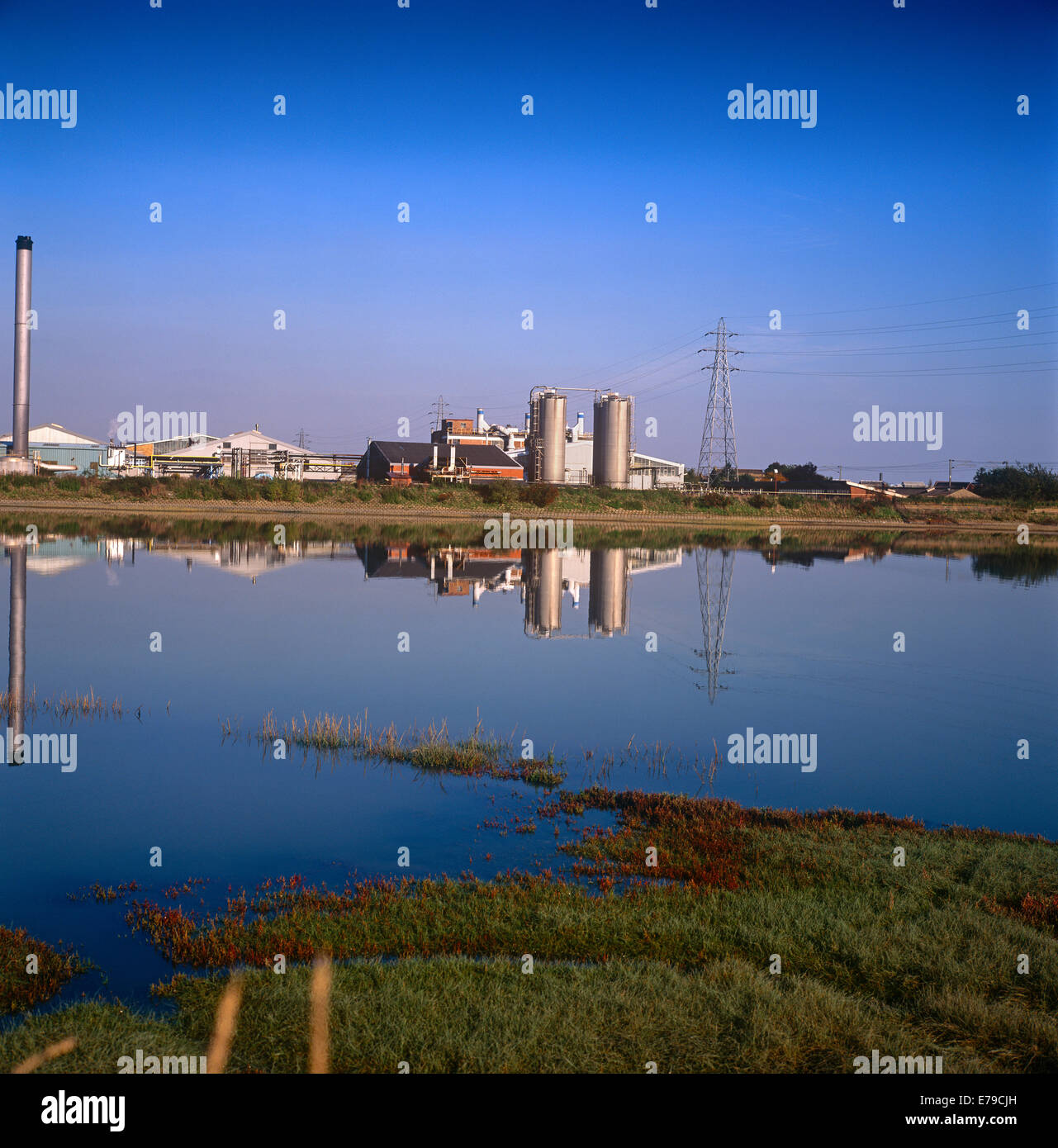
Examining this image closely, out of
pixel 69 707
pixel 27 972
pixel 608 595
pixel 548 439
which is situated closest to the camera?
pixel 27 972

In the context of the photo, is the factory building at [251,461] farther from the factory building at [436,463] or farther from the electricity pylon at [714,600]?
the electricity pylon at [714,600]

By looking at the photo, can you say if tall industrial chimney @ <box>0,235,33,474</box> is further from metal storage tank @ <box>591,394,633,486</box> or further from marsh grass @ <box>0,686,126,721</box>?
marsh grass @ <box>0,686,126,721</box>

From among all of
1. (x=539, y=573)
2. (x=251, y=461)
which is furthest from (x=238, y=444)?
(x=539, y=573)

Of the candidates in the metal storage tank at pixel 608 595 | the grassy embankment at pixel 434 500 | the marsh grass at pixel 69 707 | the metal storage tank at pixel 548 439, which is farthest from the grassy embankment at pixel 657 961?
the metal storage tank at pixel 548 439

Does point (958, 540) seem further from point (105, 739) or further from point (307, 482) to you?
point (105, 739)

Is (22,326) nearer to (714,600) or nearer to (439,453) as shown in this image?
(439,453)
